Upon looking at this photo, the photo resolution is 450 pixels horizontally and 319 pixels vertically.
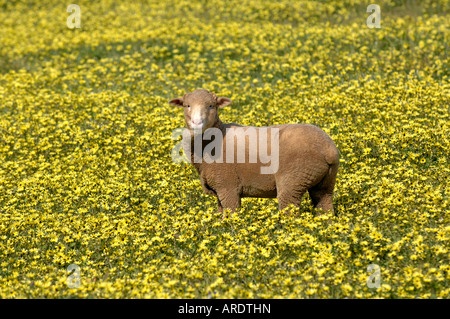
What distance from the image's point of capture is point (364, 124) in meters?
12.2

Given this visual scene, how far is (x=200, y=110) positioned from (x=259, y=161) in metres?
1.01

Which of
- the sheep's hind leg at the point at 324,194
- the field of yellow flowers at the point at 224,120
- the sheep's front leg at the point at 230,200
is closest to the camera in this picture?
the field of yellow flowers at the point at 224,120

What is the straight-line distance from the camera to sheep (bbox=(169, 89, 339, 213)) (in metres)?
8.30

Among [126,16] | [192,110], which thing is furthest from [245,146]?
[126,16]

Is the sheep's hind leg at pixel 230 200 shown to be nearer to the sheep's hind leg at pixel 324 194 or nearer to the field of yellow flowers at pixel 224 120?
the field of yellow flowers at pixel 224 120

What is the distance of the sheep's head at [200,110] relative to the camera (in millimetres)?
8555

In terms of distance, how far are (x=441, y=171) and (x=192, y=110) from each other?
12.7ft

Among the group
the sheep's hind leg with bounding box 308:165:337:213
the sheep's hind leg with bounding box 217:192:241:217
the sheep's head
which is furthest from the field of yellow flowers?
the sheep's head

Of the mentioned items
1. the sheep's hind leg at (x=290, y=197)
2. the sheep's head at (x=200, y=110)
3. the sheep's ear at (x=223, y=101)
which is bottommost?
the sheep's hind leg at (x=290, y=197)

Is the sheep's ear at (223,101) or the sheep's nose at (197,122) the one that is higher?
the sheep's ear at (223,101)

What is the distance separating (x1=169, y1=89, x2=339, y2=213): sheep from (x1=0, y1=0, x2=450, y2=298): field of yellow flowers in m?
0.35

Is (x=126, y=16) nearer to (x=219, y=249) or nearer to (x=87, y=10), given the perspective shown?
(x=87, y=10)

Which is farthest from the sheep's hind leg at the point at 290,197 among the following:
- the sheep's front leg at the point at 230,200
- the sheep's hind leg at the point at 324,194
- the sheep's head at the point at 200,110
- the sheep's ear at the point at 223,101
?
the sheep's ear at the point at 223,101

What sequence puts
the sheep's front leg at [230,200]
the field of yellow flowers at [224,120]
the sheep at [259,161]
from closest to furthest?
the field of yellow flowers at [224,120], the sheep at [259,161], the sheep's front leg at [230,200]
